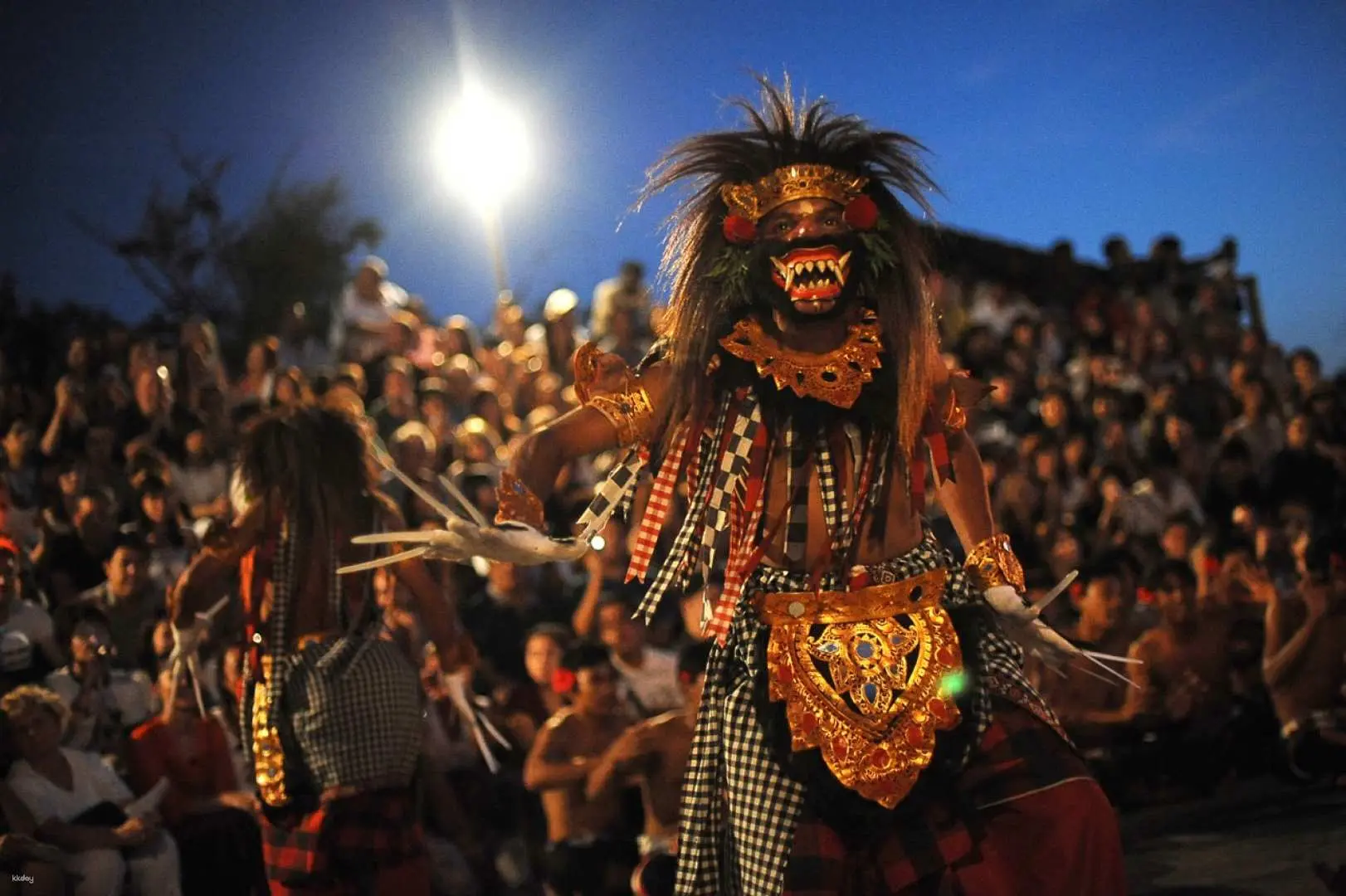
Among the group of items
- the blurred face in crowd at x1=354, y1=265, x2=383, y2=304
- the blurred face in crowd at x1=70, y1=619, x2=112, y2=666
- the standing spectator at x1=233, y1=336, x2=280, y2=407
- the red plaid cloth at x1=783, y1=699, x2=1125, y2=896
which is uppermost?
the blurred face in crowd at x1=354, y1=265, x2=383, y2=304

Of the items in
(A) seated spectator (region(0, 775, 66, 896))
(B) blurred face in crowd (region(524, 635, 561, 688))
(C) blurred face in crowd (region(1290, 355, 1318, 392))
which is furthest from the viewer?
(C) blurred face in crowd (region(1290, 355, 1318, 392))

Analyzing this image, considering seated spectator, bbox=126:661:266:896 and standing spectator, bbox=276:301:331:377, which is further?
standing spectator, bbox=276:301:331:377

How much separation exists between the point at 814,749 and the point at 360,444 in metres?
1.96

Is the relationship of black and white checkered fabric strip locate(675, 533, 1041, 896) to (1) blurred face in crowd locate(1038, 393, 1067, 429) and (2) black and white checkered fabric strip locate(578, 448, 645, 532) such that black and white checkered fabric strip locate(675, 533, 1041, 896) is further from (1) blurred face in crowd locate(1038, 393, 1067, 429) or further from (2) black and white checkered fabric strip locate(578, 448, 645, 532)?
(1) blurred face in crowd locate(1038, 393, 1067, 429)

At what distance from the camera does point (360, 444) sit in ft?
14.5

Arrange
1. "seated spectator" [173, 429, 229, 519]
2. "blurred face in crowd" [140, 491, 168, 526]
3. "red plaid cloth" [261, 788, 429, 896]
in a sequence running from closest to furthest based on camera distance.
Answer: "red plaid cloth" [261, 788, 429, 896], "blurred face in crowd" [140, 491, 168, 526], "seated spectator" [173, 429, 229, 519]

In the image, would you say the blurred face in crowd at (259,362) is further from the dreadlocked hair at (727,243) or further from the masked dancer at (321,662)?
the dreadlocked hair at (727,243)

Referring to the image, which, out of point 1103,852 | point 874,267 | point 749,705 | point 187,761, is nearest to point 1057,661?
point 1103,852

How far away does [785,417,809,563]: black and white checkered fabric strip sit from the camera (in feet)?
10.6

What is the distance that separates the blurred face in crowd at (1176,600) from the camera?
296 inches

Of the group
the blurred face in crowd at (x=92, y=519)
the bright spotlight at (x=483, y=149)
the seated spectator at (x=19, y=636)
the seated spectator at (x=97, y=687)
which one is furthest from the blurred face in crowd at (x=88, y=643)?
the bright spotlight at (x=483, y=149)

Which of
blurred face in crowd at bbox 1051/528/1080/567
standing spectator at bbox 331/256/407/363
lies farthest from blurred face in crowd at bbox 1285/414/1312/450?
standing spectator at bbox 331/256/407/363

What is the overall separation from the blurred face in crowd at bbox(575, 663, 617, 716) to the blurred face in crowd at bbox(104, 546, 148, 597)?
7.04ft

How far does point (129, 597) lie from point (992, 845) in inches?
192
